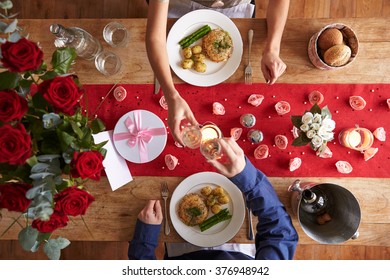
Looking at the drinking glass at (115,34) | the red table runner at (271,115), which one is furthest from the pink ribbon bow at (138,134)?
the drinking glass at (115,34)

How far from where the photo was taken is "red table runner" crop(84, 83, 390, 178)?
130 centimetres

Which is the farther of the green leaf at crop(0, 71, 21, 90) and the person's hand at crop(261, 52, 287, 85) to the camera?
the person's hand at crop(261, 52, 287, 85)

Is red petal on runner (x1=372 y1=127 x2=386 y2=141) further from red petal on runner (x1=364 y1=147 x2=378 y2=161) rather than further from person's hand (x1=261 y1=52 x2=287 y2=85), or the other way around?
person's hand (x1=261 y1=52 x2=287 y2=85)

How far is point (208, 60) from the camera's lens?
131 cm

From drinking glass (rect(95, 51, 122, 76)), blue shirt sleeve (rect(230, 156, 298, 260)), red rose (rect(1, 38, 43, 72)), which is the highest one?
red rose (rect(1, 38, 43, 72))

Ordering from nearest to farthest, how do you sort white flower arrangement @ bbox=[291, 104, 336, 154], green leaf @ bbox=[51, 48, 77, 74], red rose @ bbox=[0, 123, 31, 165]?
red rose @ bbox=[0, 123, 31, 165] < green leaf @ bbox=[51, 48, 77, 74] < white flower arrangement @ bbox=[291, 104, 336, 154]

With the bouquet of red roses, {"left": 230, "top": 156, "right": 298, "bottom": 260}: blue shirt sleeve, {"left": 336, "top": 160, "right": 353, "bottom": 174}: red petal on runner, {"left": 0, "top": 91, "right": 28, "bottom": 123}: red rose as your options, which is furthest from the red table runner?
{"left": 0, "top": 91, "right": 28, "bottom": 123}: red rose

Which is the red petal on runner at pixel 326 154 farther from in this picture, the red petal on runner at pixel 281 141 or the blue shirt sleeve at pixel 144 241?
the blue shirt sleeve at pixel 144 241

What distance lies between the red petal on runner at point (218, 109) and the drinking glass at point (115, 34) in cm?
41

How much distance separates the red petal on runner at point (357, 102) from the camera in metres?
1.29

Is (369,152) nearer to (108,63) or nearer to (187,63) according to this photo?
(187,63)

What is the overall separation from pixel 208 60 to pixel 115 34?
1.20ft

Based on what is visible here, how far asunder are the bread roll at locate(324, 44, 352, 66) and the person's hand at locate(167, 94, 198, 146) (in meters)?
0.50

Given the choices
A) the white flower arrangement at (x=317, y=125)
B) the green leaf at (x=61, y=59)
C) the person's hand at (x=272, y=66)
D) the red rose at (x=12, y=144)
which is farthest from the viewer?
the person's hand at (x=272, y=66)
